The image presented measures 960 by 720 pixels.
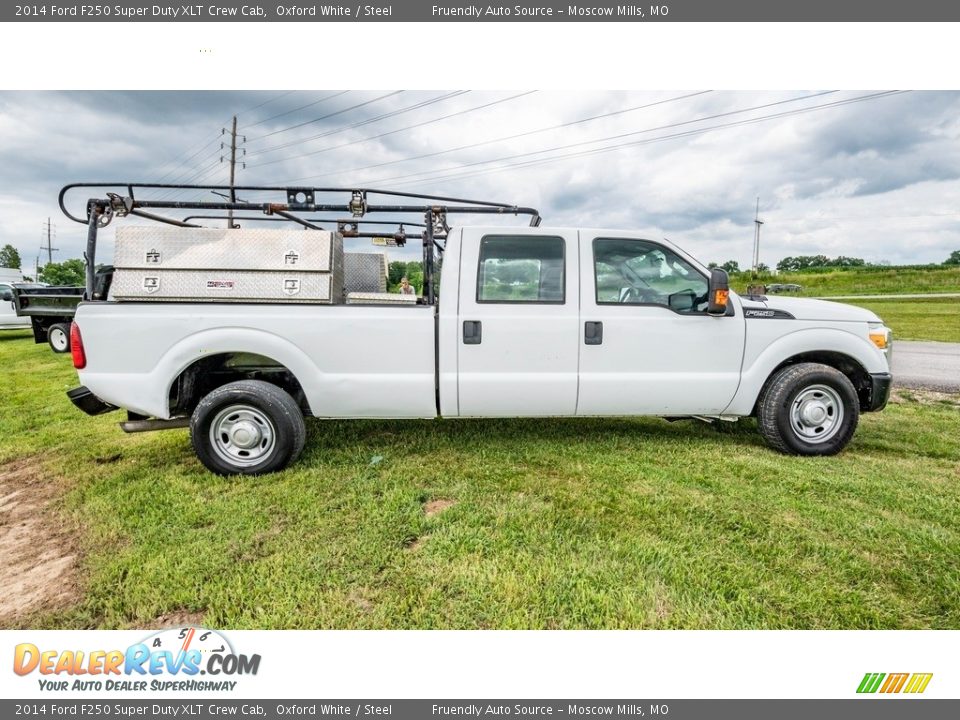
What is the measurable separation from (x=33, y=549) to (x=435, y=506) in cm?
220

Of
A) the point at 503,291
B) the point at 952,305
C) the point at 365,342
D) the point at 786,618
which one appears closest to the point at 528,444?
the point at 503,291

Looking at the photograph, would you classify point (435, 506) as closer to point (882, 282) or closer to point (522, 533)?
point (522, 533)

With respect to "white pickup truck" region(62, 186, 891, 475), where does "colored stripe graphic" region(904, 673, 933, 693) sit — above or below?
below

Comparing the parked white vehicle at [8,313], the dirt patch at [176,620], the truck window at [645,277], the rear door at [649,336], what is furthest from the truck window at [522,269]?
the parked white vehicle at [8,313]

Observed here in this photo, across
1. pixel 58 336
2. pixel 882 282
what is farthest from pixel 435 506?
pixel 882 282

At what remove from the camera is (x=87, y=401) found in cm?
350

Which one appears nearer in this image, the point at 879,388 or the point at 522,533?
the point at 522,533

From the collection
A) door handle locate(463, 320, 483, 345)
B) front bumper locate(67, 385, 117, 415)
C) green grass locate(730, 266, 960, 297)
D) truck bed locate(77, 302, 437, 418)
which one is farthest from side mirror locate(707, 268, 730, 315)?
green grass locate(730, 266, 960, 297)

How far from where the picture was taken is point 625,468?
3.47 m

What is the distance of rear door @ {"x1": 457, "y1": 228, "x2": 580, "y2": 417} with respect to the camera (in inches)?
137

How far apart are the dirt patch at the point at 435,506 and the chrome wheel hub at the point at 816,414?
2789mm

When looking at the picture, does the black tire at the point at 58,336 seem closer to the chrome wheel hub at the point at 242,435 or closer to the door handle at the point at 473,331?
the chrome wheel hub at the point at 242,435

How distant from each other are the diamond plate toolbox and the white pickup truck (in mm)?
102

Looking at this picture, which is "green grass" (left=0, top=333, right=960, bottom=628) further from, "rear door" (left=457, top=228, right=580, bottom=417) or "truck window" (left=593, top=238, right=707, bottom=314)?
"truck window" (left=593, top=238, right=707, bottom=314)
